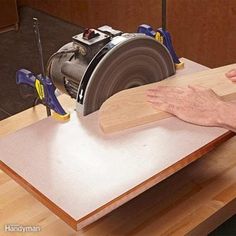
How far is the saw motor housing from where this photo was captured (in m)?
1.22

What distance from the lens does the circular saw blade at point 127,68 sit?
4.00 feet

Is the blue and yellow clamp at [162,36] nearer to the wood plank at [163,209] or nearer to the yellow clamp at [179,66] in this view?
the yellow clamp at [179,66]

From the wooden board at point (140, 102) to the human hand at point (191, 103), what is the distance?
22mm

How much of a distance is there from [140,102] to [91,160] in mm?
235

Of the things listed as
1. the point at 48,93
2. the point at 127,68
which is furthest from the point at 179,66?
the point at 48,93

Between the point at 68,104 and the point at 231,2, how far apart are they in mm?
1282

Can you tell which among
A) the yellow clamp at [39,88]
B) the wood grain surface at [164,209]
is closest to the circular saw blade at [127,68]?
the yellow clamp at [39,88]

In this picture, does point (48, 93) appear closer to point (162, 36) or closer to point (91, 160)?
point (91, 160)

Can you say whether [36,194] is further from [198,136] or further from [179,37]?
[179,37]

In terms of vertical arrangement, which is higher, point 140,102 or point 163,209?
point 140,102

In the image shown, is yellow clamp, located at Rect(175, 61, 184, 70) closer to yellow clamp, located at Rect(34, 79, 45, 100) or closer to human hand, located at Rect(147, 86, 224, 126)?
human hand, located at Rect(147, 86, 224, 126)

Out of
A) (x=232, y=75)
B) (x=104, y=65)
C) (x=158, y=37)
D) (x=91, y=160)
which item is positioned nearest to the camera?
(x=91, y=160)

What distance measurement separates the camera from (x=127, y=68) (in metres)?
1.29

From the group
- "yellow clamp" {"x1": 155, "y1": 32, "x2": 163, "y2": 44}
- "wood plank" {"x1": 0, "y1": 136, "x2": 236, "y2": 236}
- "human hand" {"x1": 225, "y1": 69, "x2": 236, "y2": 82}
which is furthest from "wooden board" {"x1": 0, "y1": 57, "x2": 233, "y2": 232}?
"yellow clamp" {"x1": 155, "y1": 32, "x2": 163, "y2": 44}
